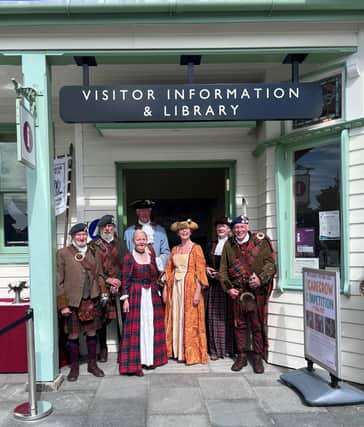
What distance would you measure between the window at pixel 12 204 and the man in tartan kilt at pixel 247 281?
282 cm

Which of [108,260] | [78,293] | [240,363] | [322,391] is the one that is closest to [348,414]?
[322,391]

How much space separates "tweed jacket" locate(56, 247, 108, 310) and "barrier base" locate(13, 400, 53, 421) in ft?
3.02

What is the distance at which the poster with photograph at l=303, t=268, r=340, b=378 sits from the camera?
3.51 meters

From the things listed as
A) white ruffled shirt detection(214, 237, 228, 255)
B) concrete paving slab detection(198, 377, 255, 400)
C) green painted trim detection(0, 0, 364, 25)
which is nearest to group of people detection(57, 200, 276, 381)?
white ruffled shirt detection(214, 237, 228, 255)

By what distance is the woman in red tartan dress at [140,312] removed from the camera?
4.43 m

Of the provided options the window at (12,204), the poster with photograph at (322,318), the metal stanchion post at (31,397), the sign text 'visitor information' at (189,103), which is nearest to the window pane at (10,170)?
the window at (12,204)

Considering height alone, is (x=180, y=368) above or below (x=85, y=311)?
below

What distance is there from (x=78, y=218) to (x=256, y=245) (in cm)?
233

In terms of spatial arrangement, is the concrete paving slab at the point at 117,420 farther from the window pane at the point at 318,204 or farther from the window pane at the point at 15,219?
the window pane at the point at 15,219

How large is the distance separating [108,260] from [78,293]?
0.64m

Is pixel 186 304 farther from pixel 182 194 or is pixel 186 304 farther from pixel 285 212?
pixel 182 194

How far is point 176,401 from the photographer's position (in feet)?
12.2

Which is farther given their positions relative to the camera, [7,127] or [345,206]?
[7,127]

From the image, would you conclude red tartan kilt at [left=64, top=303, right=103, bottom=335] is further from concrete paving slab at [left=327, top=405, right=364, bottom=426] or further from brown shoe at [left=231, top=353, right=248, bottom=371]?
concrete paving slab at [left=327, top=405, right=364, bottom=426]
